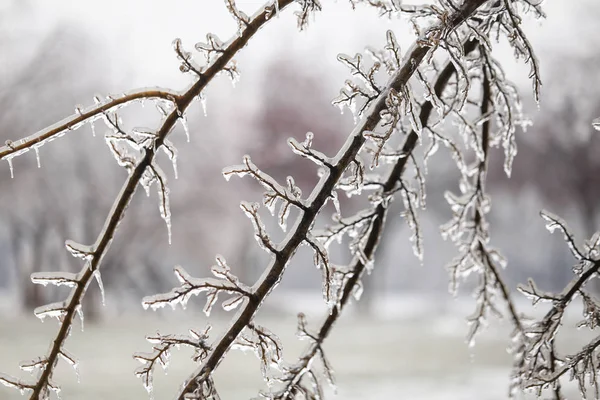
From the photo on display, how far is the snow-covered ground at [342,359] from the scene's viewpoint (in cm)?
393

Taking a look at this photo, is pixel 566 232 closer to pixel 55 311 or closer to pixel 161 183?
pixel 161 183

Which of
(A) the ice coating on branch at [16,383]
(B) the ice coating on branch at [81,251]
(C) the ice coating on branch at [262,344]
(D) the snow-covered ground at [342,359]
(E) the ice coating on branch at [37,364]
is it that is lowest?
(A) the ice coating on branch at [16,383]

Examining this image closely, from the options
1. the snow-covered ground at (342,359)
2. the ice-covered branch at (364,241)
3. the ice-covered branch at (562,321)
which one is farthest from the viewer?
the snow-covered ground at (342,359)

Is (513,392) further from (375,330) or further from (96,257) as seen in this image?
(375,330)

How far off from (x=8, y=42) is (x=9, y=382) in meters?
7.09

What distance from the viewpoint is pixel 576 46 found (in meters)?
8.04

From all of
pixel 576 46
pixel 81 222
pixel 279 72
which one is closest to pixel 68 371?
pixel 81 222

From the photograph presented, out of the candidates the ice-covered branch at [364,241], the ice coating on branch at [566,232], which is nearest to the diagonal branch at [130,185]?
the ice-covered branch at [364,241]

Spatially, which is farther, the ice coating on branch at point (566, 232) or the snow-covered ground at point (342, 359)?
the snow-covered ground at point (342, 359)

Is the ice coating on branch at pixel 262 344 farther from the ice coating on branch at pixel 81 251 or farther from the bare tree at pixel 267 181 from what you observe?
the ice coating on branch at pixel 81 251

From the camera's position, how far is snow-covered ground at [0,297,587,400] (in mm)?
3932

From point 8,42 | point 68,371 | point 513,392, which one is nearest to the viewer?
point 513,392

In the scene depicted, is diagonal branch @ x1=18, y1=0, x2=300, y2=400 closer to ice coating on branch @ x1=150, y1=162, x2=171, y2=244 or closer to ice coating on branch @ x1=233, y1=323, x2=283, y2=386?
ice coating on branch @ x1=150, y1=162, x2=171, y2=244

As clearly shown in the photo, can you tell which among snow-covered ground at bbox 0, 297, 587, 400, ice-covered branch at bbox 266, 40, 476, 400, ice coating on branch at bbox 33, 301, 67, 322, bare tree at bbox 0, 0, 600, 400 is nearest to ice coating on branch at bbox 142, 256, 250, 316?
bare tree at bbox 0, 0, 600, 400
